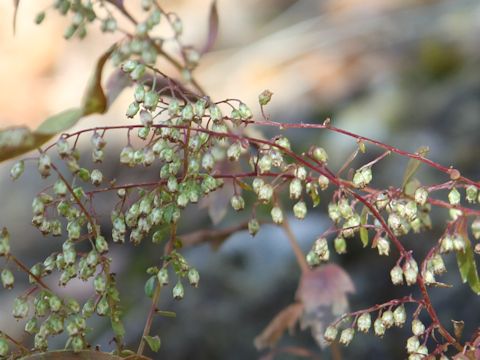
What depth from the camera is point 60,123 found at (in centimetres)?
117

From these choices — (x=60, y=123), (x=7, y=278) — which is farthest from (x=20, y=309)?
(x=60, y=123)

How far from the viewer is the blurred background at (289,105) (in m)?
3.05

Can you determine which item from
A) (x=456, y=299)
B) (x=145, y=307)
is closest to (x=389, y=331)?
(x=456, y=299)

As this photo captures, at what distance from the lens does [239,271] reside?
327cm

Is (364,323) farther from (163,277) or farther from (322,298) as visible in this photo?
(322,298)

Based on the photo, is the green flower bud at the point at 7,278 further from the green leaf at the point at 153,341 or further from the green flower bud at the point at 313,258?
the green flower bud at the point at 313,258

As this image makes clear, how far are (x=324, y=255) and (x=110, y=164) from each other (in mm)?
3299

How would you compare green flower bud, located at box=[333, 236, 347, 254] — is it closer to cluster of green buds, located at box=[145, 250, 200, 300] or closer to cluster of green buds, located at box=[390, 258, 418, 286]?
cluster of green buds, located at box=[390, 258, 418, 286]

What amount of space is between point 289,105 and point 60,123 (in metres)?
3.45

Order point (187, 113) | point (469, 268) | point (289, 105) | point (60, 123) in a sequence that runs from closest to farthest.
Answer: point (60, 123) < point (187, 113) < point (469, 268) < point (289, 105)

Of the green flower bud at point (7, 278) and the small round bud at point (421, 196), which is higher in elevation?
the green flower bud at point (7, 278)

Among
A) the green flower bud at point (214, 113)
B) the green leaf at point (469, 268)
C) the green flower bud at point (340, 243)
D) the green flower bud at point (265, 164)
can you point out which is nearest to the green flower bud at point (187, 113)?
the green flower bud at point (214, 113)

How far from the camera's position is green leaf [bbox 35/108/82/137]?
3.81 ft

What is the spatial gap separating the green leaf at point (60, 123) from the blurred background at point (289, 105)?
6.13 ft
